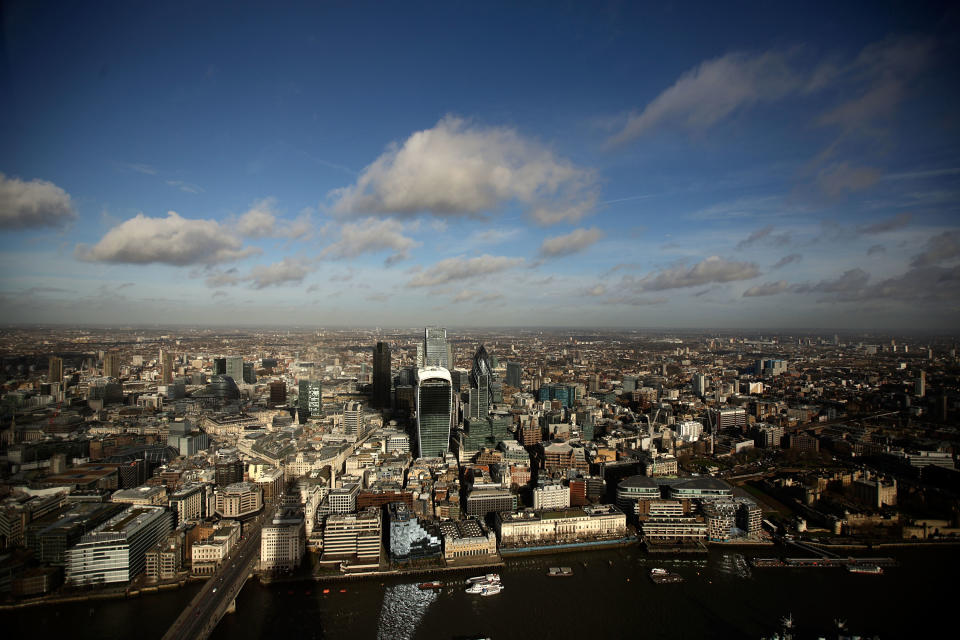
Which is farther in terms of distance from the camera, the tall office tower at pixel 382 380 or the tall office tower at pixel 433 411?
the tall office tower at pixel 382 380

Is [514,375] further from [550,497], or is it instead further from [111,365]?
[111,365]

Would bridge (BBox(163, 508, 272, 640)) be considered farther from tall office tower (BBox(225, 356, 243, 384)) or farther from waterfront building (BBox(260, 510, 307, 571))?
tall office tower (BBox(225, 356, 243, 384))

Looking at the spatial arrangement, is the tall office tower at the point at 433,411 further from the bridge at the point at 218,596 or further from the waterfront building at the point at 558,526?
the bridge at the point at 218,596

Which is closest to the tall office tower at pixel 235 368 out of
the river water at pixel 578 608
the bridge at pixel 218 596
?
the bridge at pixel 218 596

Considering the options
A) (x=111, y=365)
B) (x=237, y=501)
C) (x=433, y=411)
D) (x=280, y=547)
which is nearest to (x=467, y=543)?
(x=280, y=547)

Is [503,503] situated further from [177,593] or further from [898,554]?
[898,554]

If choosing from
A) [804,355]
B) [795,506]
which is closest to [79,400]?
[795,506]

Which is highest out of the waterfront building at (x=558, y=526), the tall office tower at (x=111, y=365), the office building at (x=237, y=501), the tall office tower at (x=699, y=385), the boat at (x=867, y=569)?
the tall office tower at (x=111, y=365)

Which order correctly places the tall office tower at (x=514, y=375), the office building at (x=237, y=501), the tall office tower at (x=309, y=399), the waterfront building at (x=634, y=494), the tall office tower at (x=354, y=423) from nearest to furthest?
the office building at (x=237, y=501) → the waterfront building at (x=634, y=494) → the tall office tower at (x=354, y=423) → the tall office tower at (x=309, y=399) → the tall office tower at (x=514, y=375)
